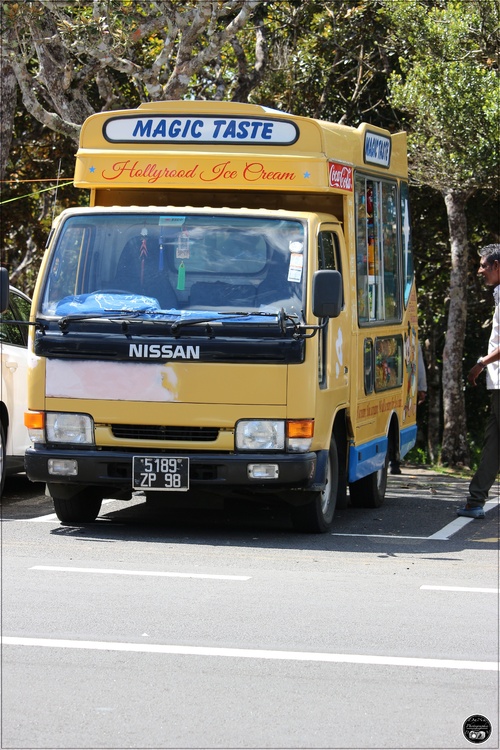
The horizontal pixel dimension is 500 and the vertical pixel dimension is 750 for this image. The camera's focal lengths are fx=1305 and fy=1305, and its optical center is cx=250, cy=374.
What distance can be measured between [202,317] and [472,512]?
131 inches

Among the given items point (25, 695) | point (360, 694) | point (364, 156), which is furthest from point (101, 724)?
point (364, 156)

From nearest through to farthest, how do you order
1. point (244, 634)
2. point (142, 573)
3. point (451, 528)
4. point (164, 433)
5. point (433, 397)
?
1. point (244, 634)
2. point (142, 573)
3. point (164, 433)
4. point (451, 528)
5. point (433, 397)

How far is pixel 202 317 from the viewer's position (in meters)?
8.92

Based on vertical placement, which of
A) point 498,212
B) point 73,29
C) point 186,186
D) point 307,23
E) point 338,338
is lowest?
point 338,338

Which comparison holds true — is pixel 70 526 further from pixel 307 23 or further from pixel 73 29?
pixel 307 23

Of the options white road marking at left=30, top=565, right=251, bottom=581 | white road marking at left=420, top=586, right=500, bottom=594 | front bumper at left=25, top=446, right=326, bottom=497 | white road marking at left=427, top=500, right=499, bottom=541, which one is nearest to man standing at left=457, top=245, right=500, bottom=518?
white road marking at left=427, top=500, right=499, bottom=541

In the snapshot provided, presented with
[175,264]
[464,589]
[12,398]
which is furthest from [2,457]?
[464,589]

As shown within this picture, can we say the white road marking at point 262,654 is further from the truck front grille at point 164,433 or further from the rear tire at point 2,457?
the rear tire at point 2,457

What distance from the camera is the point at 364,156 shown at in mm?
10766

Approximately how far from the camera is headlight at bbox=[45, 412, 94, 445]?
360 inches

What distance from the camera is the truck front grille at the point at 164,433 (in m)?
9.07

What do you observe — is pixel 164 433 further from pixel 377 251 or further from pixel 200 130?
pixel 377 251

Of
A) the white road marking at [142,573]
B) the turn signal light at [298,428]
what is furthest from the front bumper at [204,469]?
the white road marking at [142,573]

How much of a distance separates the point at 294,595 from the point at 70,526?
3019mm
